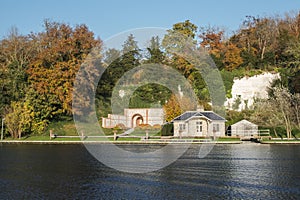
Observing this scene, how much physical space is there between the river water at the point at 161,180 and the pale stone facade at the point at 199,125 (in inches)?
671

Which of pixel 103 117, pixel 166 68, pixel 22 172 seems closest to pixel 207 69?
pixel 166 68

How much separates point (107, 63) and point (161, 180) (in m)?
34.0

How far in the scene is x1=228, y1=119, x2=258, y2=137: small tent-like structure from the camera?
3606cm

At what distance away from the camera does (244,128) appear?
3644cm

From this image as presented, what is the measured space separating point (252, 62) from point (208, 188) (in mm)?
37964

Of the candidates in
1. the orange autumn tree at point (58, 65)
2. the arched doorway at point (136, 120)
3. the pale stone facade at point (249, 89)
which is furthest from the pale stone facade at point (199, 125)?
the orange autumn tree at point (58, 65)

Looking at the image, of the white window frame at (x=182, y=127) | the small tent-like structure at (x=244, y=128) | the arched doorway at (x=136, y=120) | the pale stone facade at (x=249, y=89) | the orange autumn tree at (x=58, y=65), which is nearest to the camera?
the small tent-like structure at (x=244, y=128)

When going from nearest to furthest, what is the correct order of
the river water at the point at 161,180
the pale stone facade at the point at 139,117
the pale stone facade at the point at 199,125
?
the river water at the point at 161,180 → the pale stone facade at the point at 199,125 → the pale stone facade at the point at 139,117

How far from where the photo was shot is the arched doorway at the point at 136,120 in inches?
1796

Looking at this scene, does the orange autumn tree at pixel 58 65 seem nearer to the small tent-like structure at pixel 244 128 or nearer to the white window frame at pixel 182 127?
the white window frame at pixel 182 127

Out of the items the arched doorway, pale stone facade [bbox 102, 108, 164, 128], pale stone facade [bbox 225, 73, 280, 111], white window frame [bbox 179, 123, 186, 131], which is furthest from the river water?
pale stone facade [bbox 225, 73, 280, 111]

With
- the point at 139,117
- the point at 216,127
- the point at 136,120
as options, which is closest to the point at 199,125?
the point at 216,127

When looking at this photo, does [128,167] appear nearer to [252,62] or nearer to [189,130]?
[189,130]

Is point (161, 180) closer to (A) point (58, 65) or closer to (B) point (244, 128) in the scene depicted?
(B) point (244, 128)
